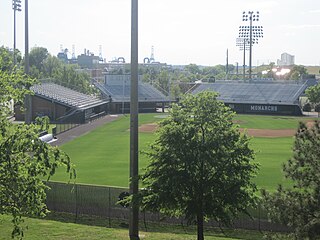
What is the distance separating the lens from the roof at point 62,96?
68.7 meters

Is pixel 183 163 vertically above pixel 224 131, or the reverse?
pixel 224 131

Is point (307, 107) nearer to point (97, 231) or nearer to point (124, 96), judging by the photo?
point (124, 96)

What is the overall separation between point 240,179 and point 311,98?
6733cm

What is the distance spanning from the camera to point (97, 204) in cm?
2258

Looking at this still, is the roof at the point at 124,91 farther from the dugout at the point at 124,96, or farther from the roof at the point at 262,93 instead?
the roof at the point at 262,93

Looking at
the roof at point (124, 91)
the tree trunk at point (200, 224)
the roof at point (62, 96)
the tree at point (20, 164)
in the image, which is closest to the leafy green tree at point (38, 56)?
the roof at point (124, 91)

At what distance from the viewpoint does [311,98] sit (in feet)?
261

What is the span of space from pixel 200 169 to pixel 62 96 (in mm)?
59572

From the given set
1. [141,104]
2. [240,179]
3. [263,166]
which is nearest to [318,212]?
[240,179]

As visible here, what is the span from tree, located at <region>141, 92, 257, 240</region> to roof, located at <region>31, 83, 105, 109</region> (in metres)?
51.4

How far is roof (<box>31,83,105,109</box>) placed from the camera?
6869 cm

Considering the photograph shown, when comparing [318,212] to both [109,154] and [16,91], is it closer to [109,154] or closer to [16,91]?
[16,91]

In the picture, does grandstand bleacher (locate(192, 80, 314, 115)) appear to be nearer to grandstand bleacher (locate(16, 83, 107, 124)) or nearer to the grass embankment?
grandstand bleacher (locate(16, 83, 107, 124))

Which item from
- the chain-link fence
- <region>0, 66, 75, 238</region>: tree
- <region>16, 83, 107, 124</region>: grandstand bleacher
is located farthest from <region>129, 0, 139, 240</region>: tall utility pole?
<region>16, 83, 107, 124</region>: grandstand bleacher
